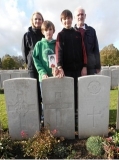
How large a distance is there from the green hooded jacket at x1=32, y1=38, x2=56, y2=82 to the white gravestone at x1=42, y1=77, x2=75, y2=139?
363 mm

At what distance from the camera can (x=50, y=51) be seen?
4.26 m

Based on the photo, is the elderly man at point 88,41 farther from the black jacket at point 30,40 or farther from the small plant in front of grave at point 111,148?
the small plant in front of grave at point 111,148

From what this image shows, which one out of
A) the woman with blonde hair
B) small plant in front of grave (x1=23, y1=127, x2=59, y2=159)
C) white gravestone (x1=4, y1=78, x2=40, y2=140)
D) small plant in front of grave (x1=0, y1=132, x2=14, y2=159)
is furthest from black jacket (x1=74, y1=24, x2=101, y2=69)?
small plant in front of grave (x1=0, y1=132, x2=14, y2=159)

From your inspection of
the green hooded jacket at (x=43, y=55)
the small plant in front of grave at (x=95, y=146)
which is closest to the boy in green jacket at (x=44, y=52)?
the green hooded jacket at (x=43, y=55)

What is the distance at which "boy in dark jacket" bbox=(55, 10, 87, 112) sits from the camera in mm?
4164

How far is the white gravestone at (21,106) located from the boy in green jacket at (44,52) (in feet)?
1.25

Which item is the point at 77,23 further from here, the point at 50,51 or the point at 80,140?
the point at 80,140

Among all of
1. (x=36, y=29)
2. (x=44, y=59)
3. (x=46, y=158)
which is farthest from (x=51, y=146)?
(x=36, y=29)

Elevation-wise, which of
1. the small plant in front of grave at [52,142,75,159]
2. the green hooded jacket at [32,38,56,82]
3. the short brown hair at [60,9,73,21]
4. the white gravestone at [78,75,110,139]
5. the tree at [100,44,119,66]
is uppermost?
the tree at [100,44,119,66]

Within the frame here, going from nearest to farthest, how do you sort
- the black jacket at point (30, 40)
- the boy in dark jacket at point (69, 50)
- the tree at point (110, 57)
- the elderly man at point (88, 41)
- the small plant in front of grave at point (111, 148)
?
1. the small plant in front of grave at point (111, 148)
2. the boy in dark jacket at point (69, 50)
3. the elderly man at point (88, 41)
4. the black jacket at point (30, 40)
5. the tree at point (110, 57)

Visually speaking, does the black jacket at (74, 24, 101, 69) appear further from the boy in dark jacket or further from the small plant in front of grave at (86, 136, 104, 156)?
the small plant in front of grave at (86, 136, 104, 156)

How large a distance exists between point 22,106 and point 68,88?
945 millimetres

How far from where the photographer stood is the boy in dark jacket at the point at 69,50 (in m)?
4.16

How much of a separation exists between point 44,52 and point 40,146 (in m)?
1.79
